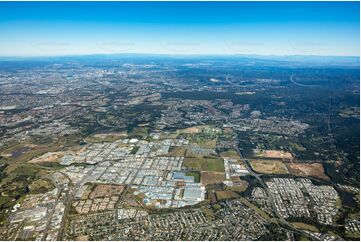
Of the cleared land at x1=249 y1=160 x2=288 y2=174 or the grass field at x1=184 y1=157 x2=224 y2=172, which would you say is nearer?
the cleared land at x1=249 y1=160 x2=288 y2=174

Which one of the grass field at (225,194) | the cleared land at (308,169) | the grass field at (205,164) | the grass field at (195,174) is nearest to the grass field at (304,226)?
the grass field at (225,194)

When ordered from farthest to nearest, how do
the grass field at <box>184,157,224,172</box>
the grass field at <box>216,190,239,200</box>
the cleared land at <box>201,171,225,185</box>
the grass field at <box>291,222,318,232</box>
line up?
the grass field at <box>184,157,224,172</box> → the cleared land at <box>201,171,225,185</box> → the grass field at <box>216,190,239,200</box> → the grass field at <box>291,222,318,232</box>

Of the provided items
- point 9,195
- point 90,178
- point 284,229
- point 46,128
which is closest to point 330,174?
point 284,229

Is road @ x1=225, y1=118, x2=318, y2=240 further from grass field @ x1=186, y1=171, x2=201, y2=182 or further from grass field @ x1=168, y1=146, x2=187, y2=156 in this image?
grass field @ x1=168, y1=146, x2=187, y2=156

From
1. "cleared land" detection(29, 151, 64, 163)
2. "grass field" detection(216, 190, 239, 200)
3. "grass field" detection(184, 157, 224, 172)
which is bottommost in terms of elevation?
"cleared land" detection(29, 151, 64, 163)

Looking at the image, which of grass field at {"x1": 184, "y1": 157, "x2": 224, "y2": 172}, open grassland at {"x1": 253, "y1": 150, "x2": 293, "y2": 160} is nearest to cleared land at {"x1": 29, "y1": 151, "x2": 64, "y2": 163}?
grass field at {"x1": 184, "y1": 157, "x2": 224, "y2": 172}

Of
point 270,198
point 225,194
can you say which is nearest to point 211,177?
point 225,194

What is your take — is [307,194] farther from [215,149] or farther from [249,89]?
[249,89]
